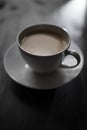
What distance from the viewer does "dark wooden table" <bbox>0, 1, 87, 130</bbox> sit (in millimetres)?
456

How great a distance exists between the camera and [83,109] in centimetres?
49

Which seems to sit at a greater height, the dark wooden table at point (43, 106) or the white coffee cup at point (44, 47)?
the white coffee cup at point (44, 47)

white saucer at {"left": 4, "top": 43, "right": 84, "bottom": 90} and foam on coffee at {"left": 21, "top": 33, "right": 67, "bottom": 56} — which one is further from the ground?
foam on coffee at {"left": 21, "top": 33, "right": 67, "bottom": 56}

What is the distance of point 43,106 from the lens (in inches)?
19.3

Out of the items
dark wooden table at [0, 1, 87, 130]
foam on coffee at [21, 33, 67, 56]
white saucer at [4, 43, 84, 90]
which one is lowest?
dark wooden table at [0, 1, 87, 130]

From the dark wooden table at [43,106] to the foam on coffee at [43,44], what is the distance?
0.08 m

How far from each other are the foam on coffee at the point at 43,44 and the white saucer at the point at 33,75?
0.05 meters

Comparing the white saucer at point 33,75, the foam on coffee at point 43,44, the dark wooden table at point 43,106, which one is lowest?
the dark wooden table at point 43,106

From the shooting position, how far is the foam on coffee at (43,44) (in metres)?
0.54

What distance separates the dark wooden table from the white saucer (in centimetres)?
2

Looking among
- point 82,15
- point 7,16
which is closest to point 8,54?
point 7,16

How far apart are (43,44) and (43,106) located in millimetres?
159

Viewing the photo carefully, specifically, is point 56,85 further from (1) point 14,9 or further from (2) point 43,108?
(1) point 14,9

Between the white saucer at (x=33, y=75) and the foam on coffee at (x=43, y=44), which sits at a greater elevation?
the foam on coffee at (x=43, y=44)
